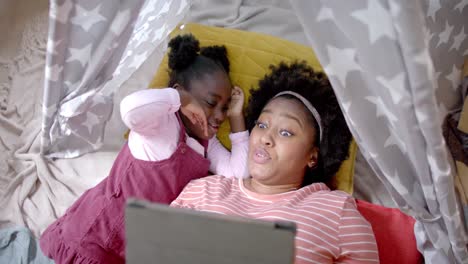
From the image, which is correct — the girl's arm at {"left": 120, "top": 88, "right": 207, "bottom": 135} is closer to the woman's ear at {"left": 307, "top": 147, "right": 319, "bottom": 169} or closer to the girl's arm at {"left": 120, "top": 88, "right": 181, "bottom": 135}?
the girl's arm at {"left": 120, "top": 88, "right": 181, "bottom": 135}

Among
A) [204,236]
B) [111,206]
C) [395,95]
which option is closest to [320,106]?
[395,95]

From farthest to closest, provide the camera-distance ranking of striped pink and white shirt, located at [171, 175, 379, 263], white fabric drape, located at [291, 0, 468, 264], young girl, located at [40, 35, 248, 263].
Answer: young girl, located at [40, 35, 248, 263]
striped pink and white shirt, located at [171, 175, 379, 263]
white fabric drape, located at [291, 0, 468, 264]

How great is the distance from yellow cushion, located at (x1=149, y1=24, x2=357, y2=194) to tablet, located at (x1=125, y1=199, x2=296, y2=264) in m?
0.92

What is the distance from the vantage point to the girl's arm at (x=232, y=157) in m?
1.48

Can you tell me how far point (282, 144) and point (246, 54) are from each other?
501 mm

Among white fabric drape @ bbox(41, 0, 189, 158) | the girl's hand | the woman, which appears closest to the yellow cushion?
the girl's hand

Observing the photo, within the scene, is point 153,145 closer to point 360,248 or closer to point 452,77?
point 360,248

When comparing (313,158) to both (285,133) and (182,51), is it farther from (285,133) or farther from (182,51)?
(182,51)

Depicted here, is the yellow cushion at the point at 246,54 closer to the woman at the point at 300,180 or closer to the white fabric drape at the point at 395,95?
the woman at the point at 300,180

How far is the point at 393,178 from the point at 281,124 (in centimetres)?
40

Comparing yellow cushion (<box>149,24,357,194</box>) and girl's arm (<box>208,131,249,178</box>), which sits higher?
yellow cushion (<box>149,24,357,194</box>)

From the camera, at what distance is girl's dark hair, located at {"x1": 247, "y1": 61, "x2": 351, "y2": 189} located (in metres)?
1.38

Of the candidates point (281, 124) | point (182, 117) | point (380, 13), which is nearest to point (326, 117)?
point (281, 124)

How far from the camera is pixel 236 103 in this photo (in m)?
1.60
